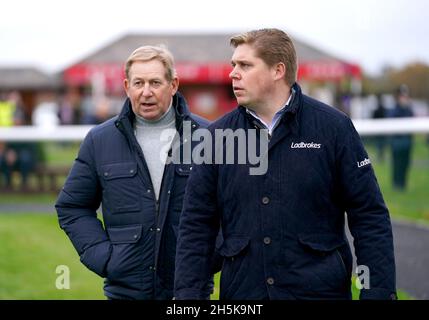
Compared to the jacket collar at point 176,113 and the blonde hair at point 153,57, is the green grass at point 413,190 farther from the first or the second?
the blonde hair at point 153,57

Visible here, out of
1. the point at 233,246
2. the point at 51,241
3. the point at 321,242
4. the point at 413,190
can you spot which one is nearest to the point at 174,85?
the point at 233,246

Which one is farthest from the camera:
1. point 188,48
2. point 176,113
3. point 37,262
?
point 188,48

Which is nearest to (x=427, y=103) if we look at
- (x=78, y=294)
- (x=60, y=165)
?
(x=60, y=165)

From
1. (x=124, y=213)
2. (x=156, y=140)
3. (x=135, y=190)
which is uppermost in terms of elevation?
(x=156, y=140)

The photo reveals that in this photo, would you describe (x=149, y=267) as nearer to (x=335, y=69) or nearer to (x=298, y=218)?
(x=298, y=218)

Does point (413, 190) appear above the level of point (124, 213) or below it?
below

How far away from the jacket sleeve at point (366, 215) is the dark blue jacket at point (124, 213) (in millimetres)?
1220

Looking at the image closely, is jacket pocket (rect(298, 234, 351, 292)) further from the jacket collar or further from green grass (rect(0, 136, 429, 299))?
green grass (rect(0, 136, 429, 299))

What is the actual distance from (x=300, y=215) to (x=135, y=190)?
50.4 inches

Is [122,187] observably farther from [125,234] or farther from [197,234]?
[197,234]

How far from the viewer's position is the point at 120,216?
17.4ft

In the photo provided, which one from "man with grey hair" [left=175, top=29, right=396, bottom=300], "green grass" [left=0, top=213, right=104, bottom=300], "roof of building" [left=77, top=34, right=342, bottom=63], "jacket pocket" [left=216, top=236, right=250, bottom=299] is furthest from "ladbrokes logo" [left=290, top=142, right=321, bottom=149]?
"roof of building" [left=77, top=34, right=342, bottom=63]

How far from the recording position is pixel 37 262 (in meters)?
10.9

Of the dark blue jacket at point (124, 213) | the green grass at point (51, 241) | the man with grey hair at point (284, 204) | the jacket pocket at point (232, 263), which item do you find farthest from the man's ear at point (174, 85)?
the green grass at point (51, 241)
